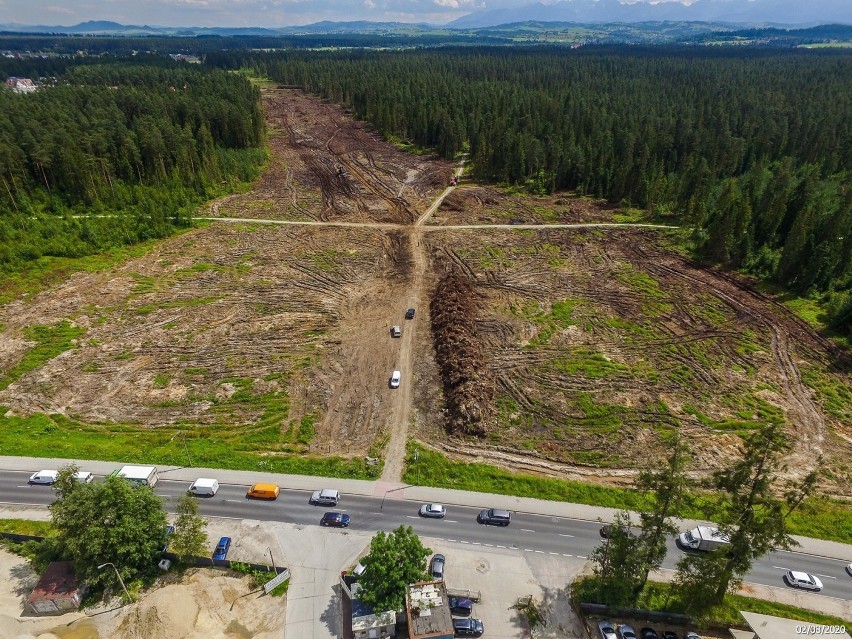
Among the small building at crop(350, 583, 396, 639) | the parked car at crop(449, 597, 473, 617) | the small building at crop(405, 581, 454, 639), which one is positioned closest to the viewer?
the small building at crop(405, 581, 454, 639)

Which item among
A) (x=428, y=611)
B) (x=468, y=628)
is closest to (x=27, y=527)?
(x=428, y=611)

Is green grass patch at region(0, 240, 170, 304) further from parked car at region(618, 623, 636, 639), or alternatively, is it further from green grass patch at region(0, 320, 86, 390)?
parked car at region(618, 623, 636, 639)

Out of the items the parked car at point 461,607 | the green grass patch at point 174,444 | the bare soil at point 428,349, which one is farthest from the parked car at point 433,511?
the parked car at point 461,607

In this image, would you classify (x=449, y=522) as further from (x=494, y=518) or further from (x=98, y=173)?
(x=98, y=173)

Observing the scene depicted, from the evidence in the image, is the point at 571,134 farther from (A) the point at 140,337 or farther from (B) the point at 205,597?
(B) the point at 205,597

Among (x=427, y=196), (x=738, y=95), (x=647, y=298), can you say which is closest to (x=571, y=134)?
(x=427, y=196)

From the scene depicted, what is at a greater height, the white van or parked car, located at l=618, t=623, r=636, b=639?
the white van

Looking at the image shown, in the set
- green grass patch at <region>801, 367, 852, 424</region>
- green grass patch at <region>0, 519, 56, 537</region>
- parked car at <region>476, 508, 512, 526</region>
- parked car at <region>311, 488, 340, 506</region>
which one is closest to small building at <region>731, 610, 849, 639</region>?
parked car at <region>476, 508, 512, 526</region>
